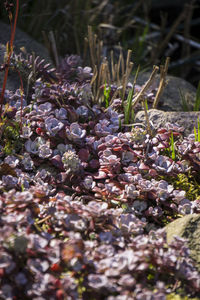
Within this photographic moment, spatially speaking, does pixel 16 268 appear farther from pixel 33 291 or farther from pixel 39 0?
pixel 39 0

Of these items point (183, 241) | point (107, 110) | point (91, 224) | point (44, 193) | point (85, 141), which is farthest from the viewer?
point (107, 110)

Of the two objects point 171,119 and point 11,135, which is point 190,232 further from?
point 11,135

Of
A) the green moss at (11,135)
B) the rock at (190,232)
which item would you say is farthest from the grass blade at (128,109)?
the rock at (190,232)

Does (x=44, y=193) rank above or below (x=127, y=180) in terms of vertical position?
above

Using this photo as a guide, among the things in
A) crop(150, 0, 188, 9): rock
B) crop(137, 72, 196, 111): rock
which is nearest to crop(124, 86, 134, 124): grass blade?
crop(137, 72, 196, 111): rock

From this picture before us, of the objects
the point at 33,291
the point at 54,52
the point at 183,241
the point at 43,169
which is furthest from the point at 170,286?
the point at 54,52

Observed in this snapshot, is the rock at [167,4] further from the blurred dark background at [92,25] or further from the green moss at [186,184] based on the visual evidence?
the green moss at [186,184]
